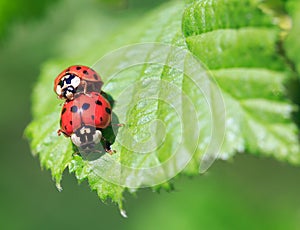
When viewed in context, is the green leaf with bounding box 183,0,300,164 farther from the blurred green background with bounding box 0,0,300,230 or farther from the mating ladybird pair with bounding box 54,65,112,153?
the blurred green background with bounding box 0,0,300,230

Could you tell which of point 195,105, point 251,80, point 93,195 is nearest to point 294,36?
point 251,80

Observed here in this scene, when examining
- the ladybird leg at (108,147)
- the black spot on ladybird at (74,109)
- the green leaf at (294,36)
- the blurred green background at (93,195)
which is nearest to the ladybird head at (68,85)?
the black spot on ladybird at (74,109)

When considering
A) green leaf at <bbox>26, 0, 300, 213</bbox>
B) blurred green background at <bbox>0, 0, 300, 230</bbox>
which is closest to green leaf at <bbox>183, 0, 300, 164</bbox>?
green leaf at <bbox>26, 0, 300, 213</bbox>

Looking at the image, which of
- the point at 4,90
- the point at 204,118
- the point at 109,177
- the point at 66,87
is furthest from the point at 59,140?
the point at 4,90

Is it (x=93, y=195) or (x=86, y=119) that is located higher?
(x=86, y=119)

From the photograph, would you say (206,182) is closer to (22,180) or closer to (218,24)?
(22,180)

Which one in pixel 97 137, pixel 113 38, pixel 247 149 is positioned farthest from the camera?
pixel 113 38

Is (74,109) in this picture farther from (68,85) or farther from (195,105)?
(195,105)
